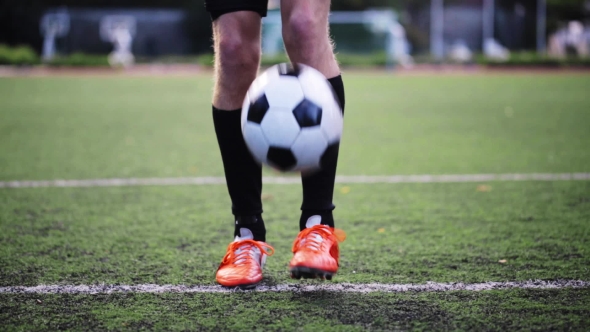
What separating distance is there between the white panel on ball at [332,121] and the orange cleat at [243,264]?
0.48m

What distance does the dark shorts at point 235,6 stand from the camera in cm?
205

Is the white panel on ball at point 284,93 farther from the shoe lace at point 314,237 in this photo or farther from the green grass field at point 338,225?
the green grass field at point 338,225

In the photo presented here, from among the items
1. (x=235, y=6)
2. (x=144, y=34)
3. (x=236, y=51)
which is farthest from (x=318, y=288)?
(x=144, y=34)

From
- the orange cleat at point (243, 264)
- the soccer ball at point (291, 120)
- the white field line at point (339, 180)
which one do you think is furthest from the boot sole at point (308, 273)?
the white field line at point (339, 180)

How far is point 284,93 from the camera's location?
185 centimetres

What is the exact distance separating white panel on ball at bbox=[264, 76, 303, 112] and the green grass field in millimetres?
597

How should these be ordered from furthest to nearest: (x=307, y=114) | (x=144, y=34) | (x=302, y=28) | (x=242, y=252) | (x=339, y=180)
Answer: (x=144, y=34) < (x=339, y=180) < (x=242, y=252) < (x=302, y=28) < (x=307, y=114)

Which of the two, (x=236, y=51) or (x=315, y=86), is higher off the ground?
(x=236, y=51)

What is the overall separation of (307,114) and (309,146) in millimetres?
96

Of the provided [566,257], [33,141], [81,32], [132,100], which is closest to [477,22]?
[81,32]

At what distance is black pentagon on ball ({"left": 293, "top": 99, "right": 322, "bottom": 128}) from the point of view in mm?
1821

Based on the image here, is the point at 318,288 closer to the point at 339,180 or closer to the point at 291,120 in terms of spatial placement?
the point at 291,120

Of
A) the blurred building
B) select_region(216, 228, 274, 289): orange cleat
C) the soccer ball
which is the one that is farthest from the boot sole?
the blurred building

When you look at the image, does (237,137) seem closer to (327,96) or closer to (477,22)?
(327,96)
